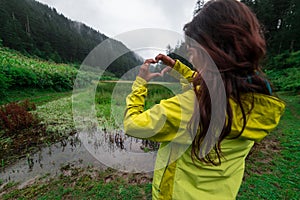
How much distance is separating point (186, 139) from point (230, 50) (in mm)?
437

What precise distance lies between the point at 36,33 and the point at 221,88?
49.1m

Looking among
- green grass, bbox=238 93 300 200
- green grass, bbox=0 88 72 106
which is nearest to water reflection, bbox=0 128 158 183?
green grass, bbox=238 93 300 200

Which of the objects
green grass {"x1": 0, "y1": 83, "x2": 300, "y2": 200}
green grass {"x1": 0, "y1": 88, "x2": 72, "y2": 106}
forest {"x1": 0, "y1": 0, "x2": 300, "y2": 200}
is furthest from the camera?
green grass {"x1": 0, "y1": 88, "x2": 72, "y2": 106}

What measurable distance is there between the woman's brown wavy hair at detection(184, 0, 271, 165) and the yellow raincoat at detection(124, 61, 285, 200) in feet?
0.15

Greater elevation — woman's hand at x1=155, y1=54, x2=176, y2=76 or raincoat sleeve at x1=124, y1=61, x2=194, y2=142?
woman's hand at x1=155, y1=54, x2=176, y2=76

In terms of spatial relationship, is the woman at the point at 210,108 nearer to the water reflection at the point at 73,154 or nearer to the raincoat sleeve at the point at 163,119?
the raincoat sleeve at the point at 163,119

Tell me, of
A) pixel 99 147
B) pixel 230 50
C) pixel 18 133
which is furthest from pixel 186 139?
pixel 18 133

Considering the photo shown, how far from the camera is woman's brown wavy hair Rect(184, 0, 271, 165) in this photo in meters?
0.66

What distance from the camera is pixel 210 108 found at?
27.4 inches

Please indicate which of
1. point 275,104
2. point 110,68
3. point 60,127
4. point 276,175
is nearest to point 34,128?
point 60,127

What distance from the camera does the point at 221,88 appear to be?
0.67 meters

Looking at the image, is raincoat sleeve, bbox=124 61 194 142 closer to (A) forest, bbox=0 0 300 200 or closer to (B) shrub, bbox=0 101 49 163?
(A) forest, bbox=0 0 300 200

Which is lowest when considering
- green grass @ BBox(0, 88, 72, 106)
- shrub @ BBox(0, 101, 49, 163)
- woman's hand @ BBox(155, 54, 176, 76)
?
shrub @ BBox(0, 101, 49, 163)

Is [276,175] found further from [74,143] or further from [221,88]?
[74,143]
